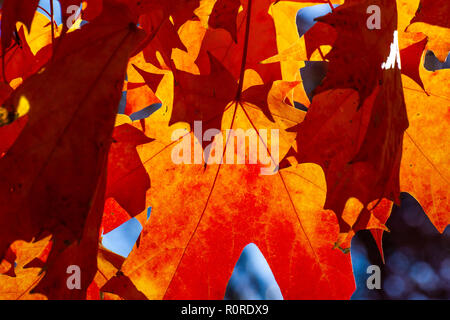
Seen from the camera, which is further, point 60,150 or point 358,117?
point 358,117

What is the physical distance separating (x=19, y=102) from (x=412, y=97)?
26.1 inches

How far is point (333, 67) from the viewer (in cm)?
50

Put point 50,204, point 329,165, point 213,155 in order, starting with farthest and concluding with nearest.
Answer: point 213,155 < point 329,165 < point 50,204

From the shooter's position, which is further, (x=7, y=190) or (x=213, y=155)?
(x=213, y=155)

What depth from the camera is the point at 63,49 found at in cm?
52

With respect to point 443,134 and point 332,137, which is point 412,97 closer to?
point 443,134

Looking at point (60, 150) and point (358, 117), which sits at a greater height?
point (60, 150)

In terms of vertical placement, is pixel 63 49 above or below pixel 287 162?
above

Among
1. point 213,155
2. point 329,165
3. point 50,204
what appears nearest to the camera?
point 50,204

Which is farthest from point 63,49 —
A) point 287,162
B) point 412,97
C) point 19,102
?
point 412,97

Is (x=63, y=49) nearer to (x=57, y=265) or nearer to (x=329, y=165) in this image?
(x=57, y=265)

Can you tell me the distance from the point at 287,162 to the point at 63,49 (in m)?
0.40
